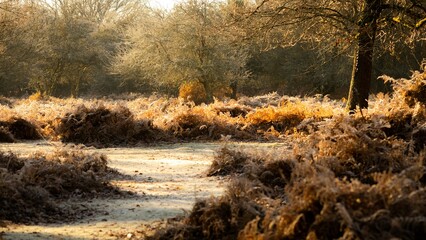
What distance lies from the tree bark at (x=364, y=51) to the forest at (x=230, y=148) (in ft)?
0.13

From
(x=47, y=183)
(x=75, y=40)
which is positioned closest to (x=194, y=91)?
(x=75, y=40)

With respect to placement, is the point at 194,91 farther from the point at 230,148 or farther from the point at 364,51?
the point at 230,148

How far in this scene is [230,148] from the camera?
10.5 m

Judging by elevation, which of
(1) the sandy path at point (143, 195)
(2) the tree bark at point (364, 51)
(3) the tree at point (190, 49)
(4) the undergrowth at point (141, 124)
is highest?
(3) the tree at point (190, 49)

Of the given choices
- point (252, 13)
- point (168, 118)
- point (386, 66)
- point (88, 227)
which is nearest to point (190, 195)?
point (88, 227)

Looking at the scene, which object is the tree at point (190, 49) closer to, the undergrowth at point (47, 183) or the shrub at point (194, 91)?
the shrub at point (194, 91)

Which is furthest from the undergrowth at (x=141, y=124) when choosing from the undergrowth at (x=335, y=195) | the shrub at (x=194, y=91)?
the shrub at (x=194, y=91)

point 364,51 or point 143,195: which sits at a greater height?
point 364,51

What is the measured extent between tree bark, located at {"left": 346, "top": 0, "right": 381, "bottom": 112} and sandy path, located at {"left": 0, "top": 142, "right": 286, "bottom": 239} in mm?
3851

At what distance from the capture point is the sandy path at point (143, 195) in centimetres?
571

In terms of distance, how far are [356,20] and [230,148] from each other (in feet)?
16.5

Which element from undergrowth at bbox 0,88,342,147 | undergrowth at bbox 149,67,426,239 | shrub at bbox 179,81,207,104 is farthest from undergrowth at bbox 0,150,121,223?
shrub at bbox 179,81,207,104

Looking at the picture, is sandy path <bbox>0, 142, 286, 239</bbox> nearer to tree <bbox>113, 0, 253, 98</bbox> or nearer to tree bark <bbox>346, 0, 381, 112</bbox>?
tree bark <bbox>346, 0, 381, 112</bbox>

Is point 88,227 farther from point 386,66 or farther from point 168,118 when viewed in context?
point 386,66
